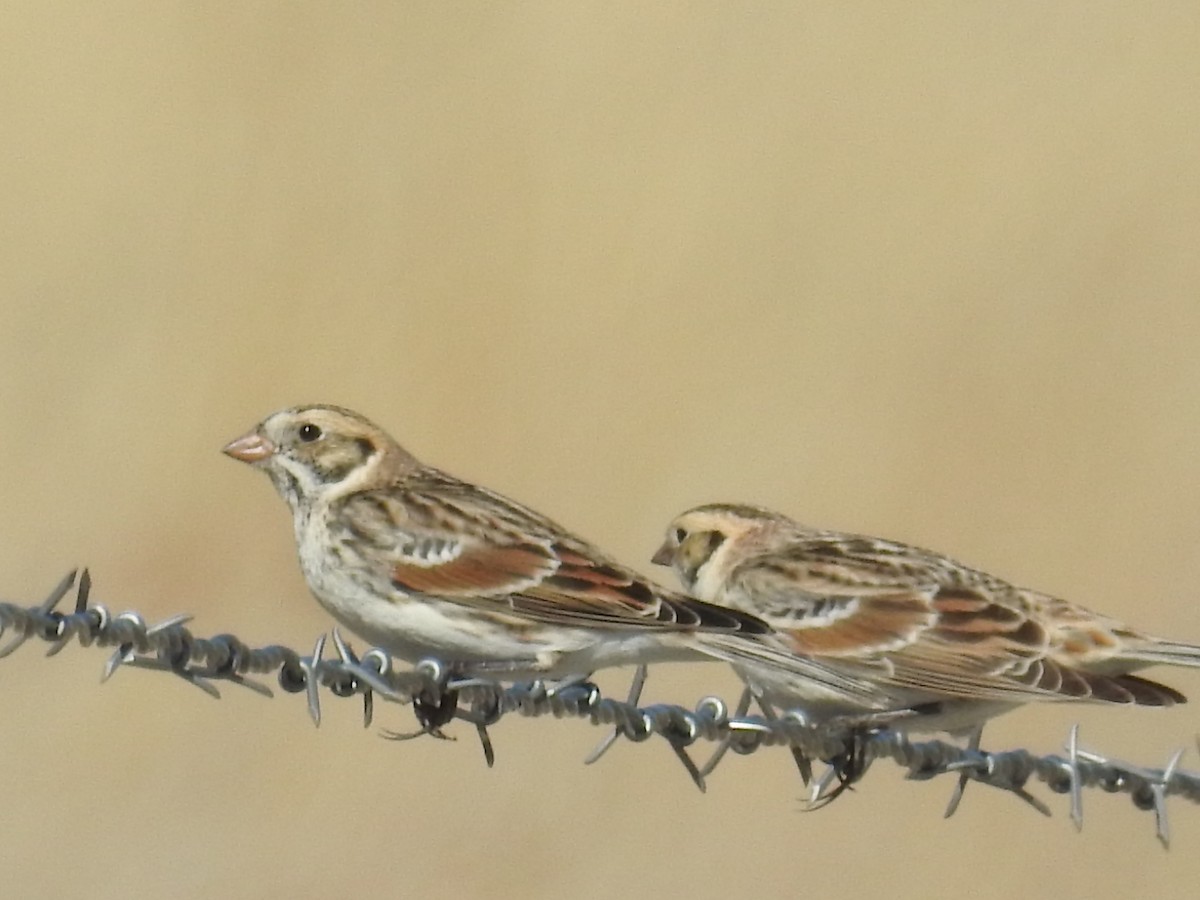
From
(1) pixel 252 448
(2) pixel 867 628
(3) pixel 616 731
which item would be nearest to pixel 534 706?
(3) pixel 616 731

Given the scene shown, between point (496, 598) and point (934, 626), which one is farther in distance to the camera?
point (934, 626)

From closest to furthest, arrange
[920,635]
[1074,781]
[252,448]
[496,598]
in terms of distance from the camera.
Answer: [1074,781]
[496,598]
[252,448]
[920,635]

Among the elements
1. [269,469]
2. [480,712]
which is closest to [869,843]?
[269,469]

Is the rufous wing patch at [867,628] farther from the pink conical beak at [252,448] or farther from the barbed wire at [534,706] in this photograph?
the pink conical beak at [252,448]

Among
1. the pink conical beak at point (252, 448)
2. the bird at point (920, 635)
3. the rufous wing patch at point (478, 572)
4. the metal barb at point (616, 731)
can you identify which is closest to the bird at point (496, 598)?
the rufous wing patch at point (478, 572)

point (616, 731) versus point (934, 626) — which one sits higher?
point (616, 731)

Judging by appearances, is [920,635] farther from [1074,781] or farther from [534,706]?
[534,706]

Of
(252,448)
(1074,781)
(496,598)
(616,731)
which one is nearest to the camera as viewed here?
(616,731)

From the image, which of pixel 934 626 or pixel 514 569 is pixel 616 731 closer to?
pixel 514 569
